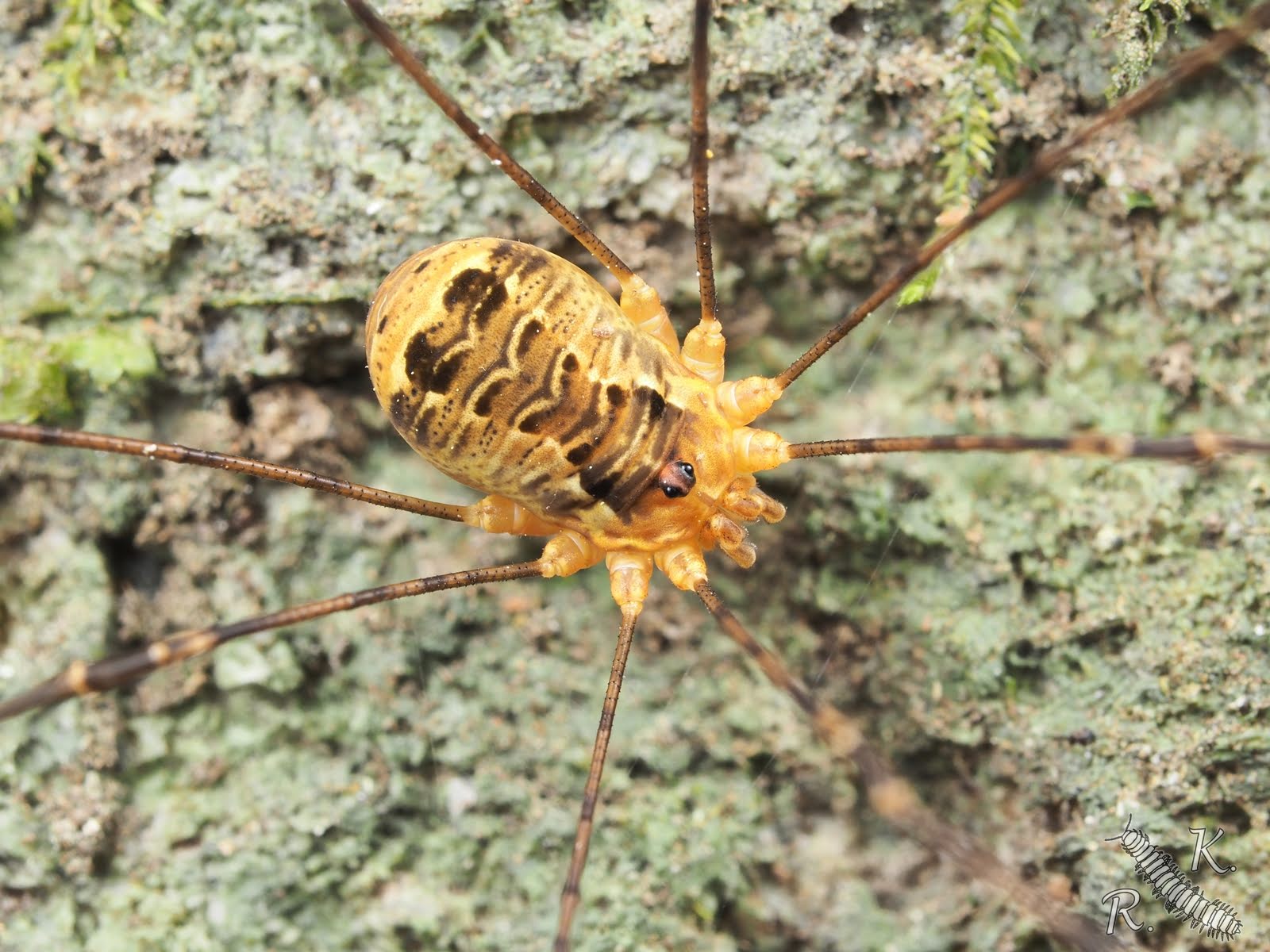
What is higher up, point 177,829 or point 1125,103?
point 1125,103

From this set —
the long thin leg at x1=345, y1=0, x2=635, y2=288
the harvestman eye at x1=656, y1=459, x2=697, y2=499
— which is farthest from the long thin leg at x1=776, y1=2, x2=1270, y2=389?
the long thin leg at x1=345, y1=0, x2=635, y2=288

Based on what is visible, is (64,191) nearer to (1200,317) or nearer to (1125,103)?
(1125,103)

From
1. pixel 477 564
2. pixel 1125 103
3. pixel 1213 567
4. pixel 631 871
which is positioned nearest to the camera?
pixel 1125 103

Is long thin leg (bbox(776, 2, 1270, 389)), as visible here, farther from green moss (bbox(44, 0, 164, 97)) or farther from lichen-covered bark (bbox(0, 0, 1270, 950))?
green moss (bbox(44, 0, 164, 97))

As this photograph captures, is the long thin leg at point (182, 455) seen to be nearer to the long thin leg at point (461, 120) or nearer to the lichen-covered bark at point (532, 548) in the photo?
the lichen-covered bark at point (532, 548)

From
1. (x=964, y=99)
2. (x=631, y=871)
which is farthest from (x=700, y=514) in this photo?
(x=964, y=99)

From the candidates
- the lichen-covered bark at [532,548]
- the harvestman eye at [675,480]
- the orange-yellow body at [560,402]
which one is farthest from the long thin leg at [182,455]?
the harvestman eye at [675,480]

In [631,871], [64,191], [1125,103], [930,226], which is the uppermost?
[64,191]
